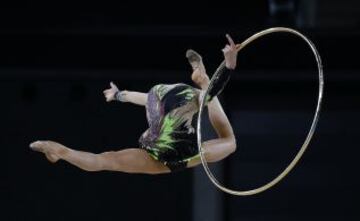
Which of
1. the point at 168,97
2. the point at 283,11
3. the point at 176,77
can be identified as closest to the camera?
the point at 168,97

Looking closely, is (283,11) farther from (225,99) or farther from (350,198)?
(350,198)

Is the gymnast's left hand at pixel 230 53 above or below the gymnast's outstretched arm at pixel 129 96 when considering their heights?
above

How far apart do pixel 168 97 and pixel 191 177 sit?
268 centimetres

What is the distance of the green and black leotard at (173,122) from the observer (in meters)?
5.36

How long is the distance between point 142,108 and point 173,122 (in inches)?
103

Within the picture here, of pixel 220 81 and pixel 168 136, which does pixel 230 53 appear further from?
pixel 168 136

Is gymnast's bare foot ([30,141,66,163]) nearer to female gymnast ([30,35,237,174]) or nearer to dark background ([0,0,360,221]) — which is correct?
female gymnast ([30,35,237,174])

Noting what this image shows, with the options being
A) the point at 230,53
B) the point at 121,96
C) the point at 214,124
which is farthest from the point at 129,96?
the point at 230,53

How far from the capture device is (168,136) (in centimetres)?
537

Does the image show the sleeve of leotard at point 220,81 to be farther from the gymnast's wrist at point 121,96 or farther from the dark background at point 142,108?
the dark background at point 142,108

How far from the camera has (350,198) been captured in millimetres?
8141

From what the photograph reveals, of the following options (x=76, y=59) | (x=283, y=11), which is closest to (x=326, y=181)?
(x=283, y=11)

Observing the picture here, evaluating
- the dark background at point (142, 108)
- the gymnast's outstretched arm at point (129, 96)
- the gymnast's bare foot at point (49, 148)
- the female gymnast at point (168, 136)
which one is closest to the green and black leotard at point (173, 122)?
the female gymnast at point (168, 136)

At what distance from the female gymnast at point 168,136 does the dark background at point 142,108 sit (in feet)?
6.93
